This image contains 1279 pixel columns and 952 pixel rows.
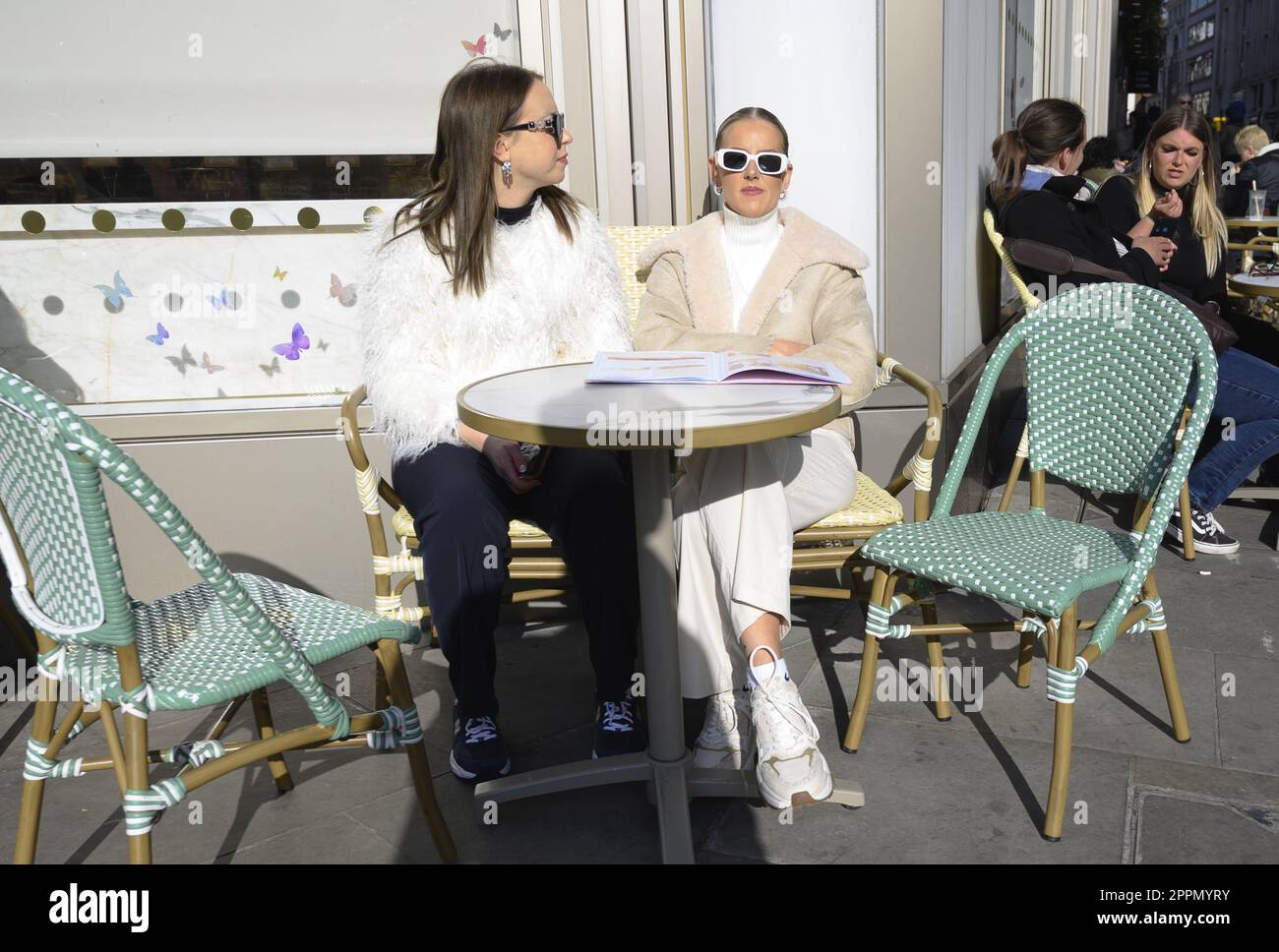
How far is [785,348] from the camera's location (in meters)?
2.79

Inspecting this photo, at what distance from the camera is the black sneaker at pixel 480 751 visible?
2586 millimetres

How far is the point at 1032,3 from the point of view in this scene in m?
6.25

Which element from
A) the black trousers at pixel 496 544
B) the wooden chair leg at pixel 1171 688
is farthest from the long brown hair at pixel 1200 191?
the black trousers at pixel 496 544

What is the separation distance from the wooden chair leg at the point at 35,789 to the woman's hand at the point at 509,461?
103cm

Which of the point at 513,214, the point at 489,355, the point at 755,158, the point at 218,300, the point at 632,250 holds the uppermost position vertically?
the point at 755,158

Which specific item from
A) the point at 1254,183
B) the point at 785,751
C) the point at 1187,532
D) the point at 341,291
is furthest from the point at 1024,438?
the point at 1254,183

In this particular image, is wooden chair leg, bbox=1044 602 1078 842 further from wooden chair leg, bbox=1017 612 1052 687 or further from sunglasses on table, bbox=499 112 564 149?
sunglasses on table, bbox=499 112 564 149

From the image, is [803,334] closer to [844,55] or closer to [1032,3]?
[844,55]

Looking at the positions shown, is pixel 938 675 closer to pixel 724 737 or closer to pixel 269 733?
pixel 724 737

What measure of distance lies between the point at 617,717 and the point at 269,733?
0.80 metres

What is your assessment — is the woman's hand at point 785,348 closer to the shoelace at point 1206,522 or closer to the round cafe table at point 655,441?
the round cafe table at point 655,441

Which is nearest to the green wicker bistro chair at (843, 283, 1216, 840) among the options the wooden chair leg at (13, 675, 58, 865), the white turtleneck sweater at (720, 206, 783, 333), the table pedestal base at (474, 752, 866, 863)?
the table pedestal base at (474, 752, 866, 863)

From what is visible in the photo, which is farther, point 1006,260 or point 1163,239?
point 1163,239

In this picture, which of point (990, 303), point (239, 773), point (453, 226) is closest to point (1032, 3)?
point (990, 303)
